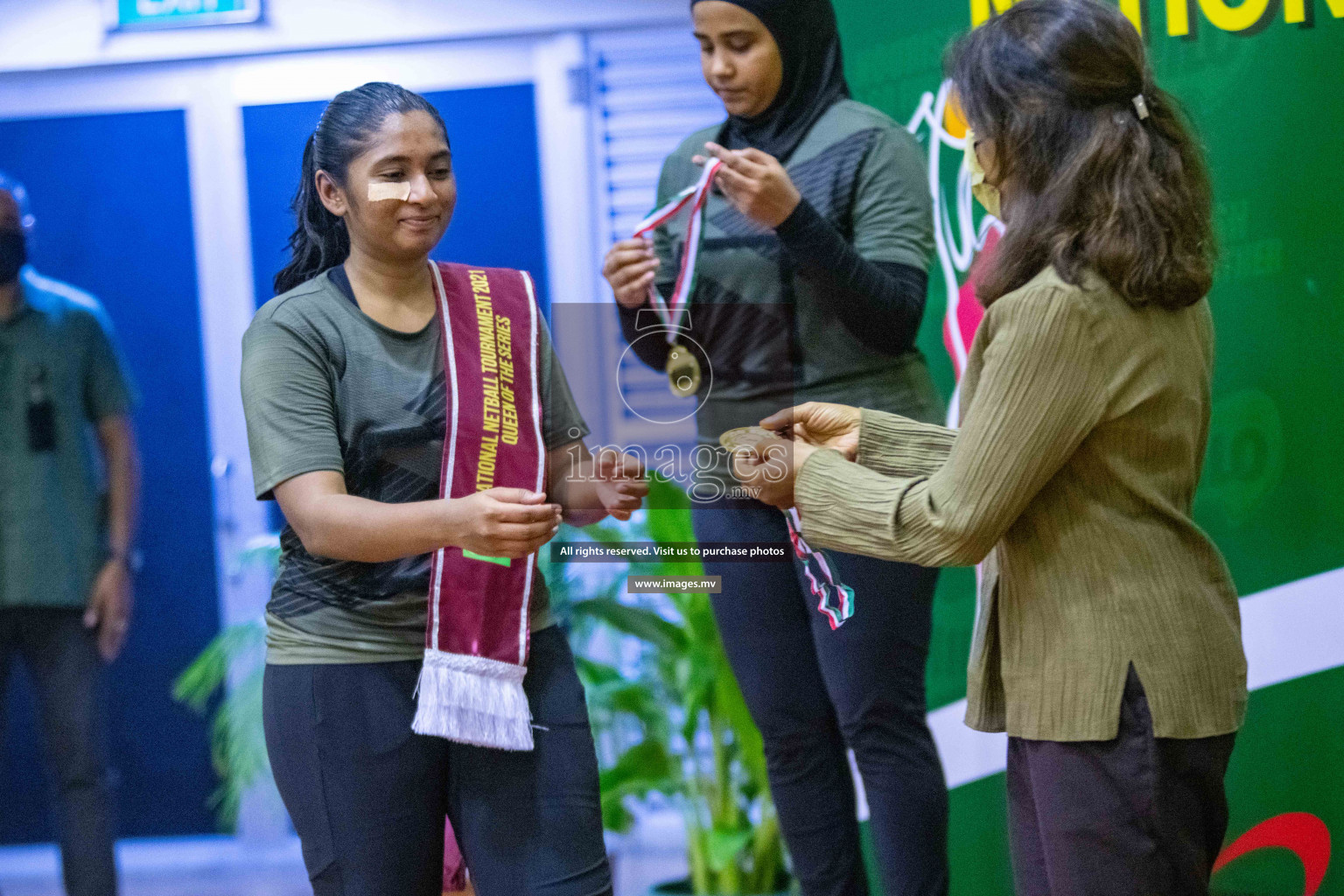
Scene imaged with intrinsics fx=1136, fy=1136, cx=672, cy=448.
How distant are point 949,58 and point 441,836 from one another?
4.07ft

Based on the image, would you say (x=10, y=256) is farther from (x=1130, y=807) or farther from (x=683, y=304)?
(x=1130, y=807)

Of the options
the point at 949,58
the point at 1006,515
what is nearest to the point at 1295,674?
the point at 1006,515

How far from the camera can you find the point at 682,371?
191 centimetres

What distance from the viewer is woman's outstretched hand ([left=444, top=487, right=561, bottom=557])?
1424mm

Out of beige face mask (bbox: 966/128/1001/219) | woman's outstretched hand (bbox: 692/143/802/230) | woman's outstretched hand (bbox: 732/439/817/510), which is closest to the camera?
beige face mask (bbox: 966/128/1001/219)

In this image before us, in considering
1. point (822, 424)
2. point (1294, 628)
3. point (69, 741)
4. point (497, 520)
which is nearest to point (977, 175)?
point (822, 424)

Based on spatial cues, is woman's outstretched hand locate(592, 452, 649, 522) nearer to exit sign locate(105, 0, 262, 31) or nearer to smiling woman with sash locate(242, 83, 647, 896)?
smiling woman with sash locate(242, 83, 647, 896)

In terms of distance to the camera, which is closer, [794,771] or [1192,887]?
[1192,887]

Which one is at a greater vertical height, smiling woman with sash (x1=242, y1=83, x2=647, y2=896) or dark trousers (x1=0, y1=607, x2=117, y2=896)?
smiling woman with sash (x1=242, y1=83, x2=647, y2=896)

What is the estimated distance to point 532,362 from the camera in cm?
171

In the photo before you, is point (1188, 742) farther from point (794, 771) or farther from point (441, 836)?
point (441, 836)

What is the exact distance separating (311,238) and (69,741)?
4.82 feet

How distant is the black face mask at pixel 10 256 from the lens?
2.43 metres

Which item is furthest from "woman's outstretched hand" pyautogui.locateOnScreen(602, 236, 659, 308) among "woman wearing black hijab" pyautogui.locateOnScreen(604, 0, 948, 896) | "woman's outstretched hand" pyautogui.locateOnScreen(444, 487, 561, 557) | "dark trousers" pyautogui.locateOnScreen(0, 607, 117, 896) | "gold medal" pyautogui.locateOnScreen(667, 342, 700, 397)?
"dark trousers" pyautogui.locateOnScreen(0, 607, 117, 896)
